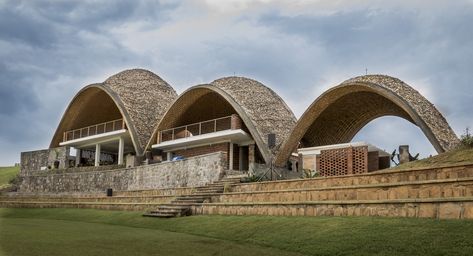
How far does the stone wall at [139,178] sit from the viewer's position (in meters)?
19.3

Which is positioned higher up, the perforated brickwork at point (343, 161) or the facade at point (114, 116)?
the facade at point (114, 116)

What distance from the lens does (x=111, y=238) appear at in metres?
9.59

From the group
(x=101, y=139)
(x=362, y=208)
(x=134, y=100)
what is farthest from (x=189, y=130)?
(x=362, y=208)

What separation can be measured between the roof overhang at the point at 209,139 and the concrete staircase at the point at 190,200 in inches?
240

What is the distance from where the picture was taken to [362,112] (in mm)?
23422

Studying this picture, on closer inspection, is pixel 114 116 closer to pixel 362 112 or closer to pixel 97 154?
pixel 97 154

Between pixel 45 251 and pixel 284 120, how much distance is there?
57.5 feet

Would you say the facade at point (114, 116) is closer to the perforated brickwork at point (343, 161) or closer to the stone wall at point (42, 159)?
the stone wall at point (42, 159)

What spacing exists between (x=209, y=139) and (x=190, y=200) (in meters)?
9.69

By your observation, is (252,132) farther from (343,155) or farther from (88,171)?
(88,171)

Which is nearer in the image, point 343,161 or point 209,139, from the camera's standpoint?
point 343,161

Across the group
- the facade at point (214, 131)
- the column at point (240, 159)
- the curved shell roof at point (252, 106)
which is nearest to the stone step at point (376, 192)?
the facade at point (214, 131)

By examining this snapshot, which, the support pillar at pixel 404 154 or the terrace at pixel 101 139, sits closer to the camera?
the support pillar at pixel 404 154

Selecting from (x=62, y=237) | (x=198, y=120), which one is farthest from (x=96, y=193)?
(x=62, y=237)
